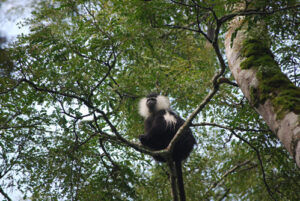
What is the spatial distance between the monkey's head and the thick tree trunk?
77.4 inches

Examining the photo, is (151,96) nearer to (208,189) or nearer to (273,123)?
(208,189)

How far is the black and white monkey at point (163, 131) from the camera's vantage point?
12.4ft

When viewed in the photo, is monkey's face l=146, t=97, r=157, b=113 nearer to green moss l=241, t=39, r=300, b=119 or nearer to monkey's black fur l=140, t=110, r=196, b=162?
monkey's black fur l=140, t=110, r=196, b=162

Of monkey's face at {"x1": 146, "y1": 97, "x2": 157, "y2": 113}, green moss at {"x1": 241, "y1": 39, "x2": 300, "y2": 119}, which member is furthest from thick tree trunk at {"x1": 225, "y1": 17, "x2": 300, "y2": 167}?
monkey's face at {"x1": 146, "y1": 97, "x2": 157, "y2": 113}

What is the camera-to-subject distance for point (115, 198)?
304 centimetres

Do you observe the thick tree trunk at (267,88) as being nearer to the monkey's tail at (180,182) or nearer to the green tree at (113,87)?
the green tree at (113,87)

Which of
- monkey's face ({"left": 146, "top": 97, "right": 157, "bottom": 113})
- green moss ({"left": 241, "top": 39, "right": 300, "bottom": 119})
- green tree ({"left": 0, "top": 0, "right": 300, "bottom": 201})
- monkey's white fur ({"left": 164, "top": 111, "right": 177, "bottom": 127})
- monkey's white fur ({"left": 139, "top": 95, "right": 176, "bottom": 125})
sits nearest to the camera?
green moss ({"left": 241, "top": 39, "right": 300, "bottom": 119})

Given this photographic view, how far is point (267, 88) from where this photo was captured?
192 cm

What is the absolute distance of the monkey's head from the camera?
14.8 feet

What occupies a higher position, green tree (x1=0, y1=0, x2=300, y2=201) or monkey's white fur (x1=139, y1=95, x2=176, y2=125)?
monkey's white fur (x1=139, y1=95, x2=176, y2=125)

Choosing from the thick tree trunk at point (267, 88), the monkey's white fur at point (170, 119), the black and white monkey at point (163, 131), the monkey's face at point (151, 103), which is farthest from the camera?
the monkey's face at point (151, 103)

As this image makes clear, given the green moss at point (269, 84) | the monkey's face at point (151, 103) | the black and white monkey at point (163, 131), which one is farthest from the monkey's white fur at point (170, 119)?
the green moss at point (269, 84)

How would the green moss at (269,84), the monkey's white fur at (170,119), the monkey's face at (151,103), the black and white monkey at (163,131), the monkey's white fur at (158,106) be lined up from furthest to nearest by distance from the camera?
the monkey's face at (151,103) → the monkey's white fur at (158,106) → the monkey's white fur at (170,119) → the black and white monkey at (163,131) → the green moss at (269,84)

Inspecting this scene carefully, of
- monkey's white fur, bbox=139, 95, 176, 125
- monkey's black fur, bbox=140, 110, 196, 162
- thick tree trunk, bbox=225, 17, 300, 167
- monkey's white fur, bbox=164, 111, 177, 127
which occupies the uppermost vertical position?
monkey's white fur, bbox=139, 95, 176, 125
